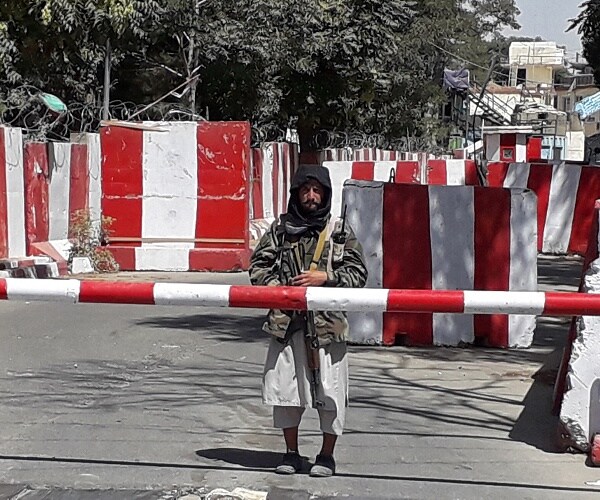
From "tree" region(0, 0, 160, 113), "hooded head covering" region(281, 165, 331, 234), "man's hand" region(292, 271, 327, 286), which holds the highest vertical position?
"tree" region(0, 0, 160, 113)

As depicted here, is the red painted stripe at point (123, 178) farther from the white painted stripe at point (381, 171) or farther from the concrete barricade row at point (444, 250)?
the concrete barricade row at point (444, 250)

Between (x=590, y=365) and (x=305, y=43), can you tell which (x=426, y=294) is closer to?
(x=590, y=365)

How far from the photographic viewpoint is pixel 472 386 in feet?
28.4

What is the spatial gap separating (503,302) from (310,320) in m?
1.03

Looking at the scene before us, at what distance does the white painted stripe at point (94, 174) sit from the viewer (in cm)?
1705

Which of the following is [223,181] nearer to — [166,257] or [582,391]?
[166,257]

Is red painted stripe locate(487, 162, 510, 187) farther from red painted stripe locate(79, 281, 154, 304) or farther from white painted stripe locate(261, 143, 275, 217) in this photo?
red painted stripe locate(79, 281, 154, 304)

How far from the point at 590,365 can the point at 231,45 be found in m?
21.2

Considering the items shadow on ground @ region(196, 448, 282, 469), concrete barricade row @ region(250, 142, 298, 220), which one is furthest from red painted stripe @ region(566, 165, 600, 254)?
shadow on ground @ region(196, 448, 282, 469)

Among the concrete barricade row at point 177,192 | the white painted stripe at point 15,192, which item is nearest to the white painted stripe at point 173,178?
the concrete barricade row at point 177,192

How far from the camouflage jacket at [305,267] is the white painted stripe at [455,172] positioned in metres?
17.1

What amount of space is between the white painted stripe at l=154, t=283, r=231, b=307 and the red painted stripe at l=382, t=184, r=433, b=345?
4.52 m

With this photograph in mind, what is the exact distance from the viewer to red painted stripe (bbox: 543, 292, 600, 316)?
555 cm

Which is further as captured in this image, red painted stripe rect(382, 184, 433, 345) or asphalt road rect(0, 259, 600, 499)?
red painted stripe rect(382, 184, 433, 345)
